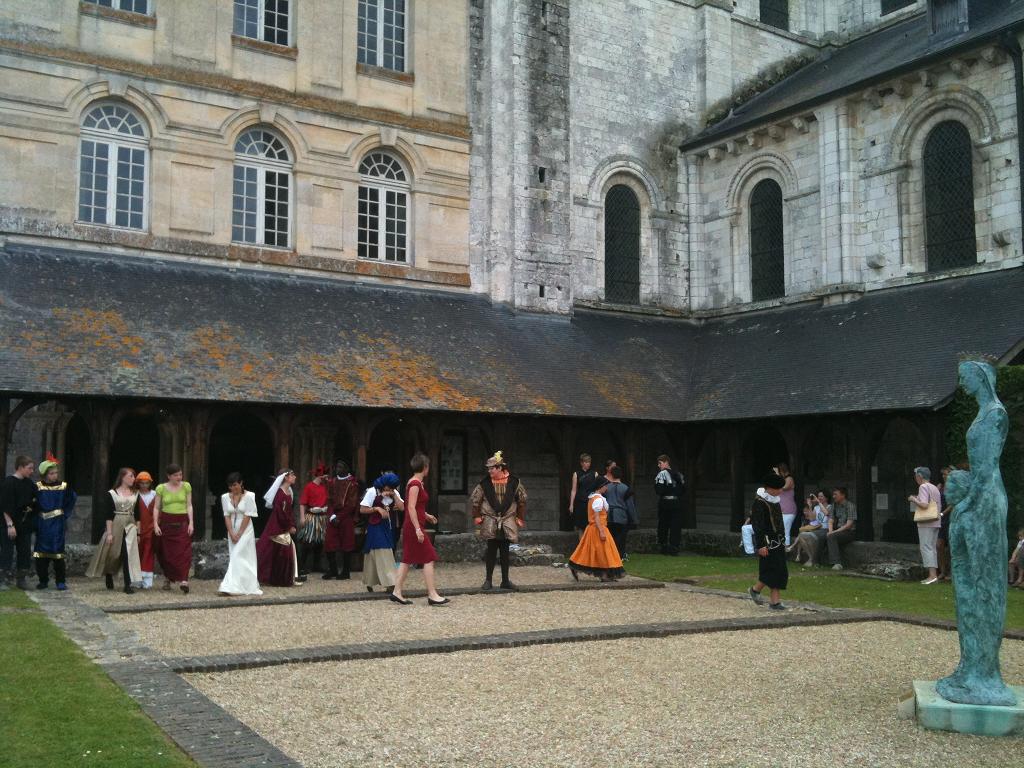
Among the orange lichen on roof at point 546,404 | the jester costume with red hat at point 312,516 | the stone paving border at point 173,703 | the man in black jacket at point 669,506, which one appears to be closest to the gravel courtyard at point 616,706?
the stone paving border at point 173,703

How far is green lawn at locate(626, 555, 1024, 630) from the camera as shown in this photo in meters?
11.8

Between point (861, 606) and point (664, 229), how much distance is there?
42.9 feet

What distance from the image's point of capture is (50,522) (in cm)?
1192

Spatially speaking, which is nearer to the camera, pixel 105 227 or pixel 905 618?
pixel 905 618

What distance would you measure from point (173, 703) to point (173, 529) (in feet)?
20.8

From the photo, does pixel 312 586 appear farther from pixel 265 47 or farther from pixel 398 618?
pixel 265 47

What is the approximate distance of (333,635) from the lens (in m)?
9.28

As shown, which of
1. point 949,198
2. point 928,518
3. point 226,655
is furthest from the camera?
point 949,198

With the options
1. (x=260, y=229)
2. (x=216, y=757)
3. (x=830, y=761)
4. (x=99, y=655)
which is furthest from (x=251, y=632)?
(x=260, y=229)

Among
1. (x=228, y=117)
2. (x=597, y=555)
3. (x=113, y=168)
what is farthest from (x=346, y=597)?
(x=228, y=117)

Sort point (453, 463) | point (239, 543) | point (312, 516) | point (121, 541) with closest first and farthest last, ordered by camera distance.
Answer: point (239, 543) → point (121, 541) → point (312, 516) → point (453, 463)

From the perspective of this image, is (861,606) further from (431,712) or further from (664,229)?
(664,229)

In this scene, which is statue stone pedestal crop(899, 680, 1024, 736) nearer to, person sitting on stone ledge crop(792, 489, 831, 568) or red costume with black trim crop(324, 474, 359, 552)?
red costume with black trim crop(324, 474, 359, 552)

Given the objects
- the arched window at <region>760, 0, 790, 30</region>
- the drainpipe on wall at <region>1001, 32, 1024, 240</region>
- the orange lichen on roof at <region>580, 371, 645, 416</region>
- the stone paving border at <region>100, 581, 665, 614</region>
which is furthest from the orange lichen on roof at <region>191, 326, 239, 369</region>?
the arched window at <region>760, 0, 790, 30</region>
